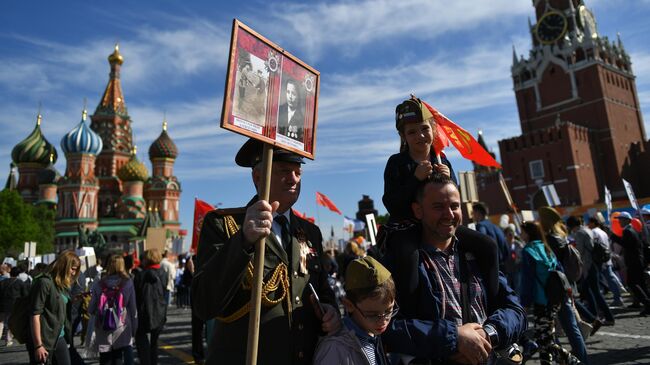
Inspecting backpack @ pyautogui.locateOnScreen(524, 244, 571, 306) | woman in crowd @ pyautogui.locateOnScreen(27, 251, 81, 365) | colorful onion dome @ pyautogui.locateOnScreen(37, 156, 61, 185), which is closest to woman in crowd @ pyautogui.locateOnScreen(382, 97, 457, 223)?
backpack @ pyautogui.locateOnScreen(524, 244, 571, 306)

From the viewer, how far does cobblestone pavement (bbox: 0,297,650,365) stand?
5.59 metres

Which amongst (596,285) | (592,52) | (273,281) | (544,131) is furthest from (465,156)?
(592,52)

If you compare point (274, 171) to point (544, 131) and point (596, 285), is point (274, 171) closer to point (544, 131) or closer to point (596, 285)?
point (596, 285)

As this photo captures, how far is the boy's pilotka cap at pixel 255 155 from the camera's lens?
2.45 m

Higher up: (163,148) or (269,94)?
(163,148)

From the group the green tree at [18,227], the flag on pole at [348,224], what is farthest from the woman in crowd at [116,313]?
the green tree at [18,227]

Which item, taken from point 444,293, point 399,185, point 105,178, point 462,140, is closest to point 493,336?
point 444,293

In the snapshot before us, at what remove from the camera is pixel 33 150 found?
58.8 m

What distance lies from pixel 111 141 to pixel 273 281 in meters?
64.7

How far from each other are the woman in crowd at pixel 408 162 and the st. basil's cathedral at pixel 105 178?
49569 mm

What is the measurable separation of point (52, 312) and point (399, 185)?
188 inches

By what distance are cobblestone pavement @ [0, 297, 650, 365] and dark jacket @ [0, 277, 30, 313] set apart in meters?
1.03

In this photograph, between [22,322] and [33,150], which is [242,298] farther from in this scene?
[33,150]

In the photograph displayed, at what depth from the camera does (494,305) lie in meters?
2.52
